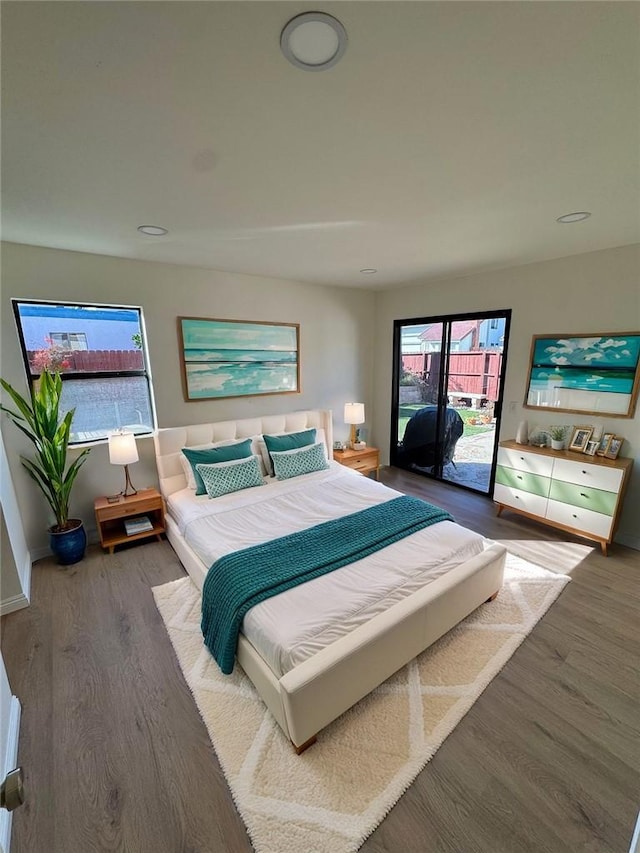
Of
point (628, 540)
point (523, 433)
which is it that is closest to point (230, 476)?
point (523, 433)

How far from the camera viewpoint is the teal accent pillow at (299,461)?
3.40 m

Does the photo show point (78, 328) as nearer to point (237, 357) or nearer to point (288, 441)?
point (237, 357)

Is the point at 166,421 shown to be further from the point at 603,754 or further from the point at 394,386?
the point at 603,754

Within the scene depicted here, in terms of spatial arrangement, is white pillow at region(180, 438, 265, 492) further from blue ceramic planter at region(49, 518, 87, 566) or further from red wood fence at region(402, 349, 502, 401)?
red wood fence at region(402, 349, 502, 401)

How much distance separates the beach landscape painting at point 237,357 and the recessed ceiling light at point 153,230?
0.99 m

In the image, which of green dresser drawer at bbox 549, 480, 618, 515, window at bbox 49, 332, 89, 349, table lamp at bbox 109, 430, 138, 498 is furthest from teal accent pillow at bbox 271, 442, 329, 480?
green dresser drawer at bbox 549, 480, 618, 515

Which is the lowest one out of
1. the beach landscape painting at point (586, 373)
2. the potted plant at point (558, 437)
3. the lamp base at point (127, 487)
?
the lamp base at point (127, 487)

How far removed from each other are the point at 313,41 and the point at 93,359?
2.95 m

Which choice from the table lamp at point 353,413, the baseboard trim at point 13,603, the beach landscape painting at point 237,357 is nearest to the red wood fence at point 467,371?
the table lamp at point 353,413

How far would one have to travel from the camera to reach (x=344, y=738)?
1545 millimetres

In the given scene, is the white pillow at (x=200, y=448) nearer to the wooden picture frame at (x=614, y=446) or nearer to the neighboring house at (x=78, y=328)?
the neighboring house at (x=78, y=328)

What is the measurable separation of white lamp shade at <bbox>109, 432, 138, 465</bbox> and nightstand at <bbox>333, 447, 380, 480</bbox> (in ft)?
7.50

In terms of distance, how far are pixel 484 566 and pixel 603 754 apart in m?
0.88

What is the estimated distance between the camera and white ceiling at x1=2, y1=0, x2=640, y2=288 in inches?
35.4
